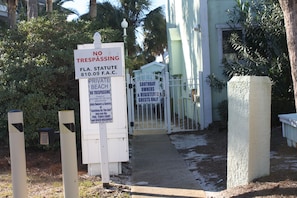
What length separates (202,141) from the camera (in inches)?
436

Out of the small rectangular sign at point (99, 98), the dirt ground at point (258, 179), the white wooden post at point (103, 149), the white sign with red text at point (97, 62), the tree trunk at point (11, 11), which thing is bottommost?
the dirt ground at point (258, 179)

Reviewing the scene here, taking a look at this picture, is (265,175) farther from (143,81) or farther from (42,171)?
(143,81)

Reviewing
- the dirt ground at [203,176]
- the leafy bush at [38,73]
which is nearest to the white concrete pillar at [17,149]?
the dirt ground at [203,176]

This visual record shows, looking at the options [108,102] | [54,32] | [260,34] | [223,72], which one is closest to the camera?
[108,102]

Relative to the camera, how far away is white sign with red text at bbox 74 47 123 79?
6.57m

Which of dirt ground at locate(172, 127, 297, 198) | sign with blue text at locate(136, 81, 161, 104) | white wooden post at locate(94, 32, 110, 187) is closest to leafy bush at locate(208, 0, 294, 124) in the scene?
dirt ground at locate(172, 127, 297, 198)

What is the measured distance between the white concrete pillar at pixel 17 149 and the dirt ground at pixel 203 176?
120 centimetres

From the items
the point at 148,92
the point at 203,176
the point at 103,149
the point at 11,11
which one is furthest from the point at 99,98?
the point at 11,11

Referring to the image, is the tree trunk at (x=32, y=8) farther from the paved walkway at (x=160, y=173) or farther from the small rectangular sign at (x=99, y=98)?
the small rectangular sign at (x=99, y=98)

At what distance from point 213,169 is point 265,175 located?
1.77m

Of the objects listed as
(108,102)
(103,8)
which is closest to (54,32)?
(108,102)

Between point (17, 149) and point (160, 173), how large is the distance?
3.13m

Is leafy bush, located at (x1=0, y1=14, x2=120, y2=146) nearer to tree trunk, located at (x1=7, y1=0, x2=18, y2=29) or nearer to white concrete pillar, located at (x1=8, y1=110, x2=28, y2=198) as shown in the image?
white concrete pillar, located at (x1=8, y1=110, x2=28, y2=198)

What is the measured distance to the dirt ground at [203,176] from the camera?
215 inches
